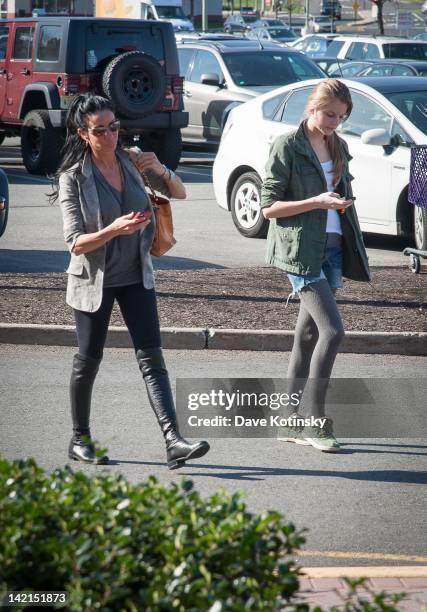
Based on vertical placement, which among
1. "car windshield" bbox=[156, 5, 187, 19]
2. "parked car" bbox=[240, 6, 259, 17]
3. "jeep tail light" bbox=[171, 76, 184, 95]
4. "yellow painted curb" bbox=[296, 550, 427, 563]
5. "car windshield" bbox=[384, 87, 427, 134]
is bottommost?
"parked car" bbox=[240, 6, 259, 17]

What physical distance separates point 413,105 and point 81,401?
24.1 ft

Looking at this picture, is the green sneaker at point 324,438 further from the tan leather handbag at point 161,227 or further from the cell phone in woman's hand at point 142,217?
the cell phone in woman's hand at point 142,217

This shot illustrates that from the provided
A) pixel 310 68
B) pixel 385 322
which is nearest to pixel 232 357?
pixel 385 322

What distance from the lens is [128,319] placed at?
5832 mm

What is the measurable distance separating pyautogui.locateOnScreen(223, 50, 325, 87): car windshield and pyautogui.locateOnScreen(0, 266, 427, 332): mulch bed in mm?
10242

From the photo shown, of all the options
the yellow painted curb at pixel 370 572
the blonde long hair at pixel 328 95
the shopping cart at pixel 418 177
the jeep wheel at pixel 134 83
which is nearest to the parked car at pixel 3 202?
the shopping cart at pixel 418 177

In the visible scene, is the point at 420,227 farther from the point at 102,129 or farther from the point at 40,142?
the point at 40,142

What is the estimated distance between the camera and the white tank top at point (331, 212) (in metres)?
6.14

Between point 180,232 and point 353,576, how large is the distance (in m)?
9.41

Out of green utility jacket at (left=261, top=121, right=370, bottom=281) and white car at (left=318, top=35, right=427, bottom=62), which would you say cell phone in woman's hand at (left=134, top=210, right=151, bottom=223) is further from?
white car at (left=318, top=35, right=427, bottom=62)

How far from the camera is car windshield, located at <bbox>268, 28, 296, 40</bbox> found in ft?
Result: 181

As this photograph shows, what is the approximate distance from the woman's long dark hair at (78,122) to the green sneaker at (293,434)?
6.08ft

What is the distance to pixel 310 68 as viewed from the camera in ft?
68.7

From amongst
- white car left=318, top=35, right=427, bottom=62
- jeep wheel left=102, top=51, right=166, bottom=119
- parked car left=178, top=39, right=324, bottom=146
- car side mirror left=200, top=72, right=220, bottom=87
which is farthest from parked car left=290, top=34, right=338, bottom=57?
jeep wheel left=102, top=51, right=166, bottom=119
